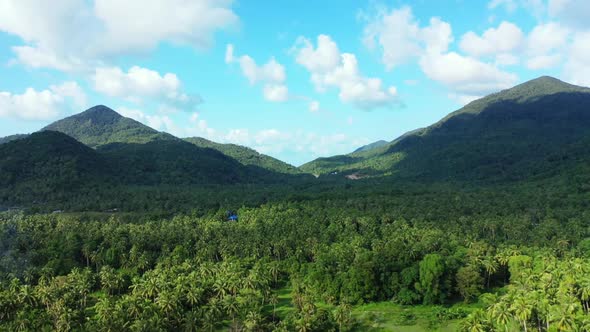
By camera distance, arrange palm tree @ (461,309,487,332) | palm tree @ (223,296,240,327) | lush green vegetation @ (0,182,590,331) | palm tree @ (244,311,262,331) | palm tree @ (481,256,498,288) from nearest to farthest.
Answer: palm tree @ (461,309,487,332), palm tree @ (244,311,262,331), lush green vegetation @ (0,182,590,331), palm tree @ (223,296,240,327), palm tree @ (481,256,498,288)

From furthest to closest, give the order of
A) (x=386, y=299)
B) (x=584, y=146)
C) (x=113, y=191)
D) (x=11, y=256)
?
(x=584, y=146) < (x=113, y=191) < (x=11, y=256) < (x=386, y=299)

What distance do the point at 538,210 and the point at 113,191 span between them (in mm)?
144571

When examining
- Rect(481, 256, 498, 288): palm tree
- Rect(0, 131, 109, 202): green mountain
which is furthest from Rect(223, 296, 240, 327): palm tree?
Rect(0, 131, 109, 202): green mountain

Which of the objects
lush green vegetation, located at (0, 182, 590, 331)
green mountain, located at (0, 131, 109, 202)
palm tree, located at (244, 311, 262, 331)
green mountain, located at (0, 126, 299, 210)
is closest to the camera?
palm tree, located at (244, 311, 262, 331)

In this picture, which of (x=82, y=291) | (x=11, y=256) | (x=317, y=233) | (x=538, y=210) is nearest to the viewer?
(x=82, y=291)

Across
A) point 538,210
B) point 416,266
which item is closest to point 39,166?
point 416,266

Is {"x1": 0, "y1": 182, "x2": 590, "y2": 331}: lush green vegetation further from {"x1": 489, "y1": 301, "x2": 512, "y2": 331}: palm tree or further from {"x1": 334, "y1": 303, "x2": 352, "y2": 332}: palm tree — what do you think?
{"x1": 489, "y1": 301, "x2": 512, "y2": 331}: palm tree

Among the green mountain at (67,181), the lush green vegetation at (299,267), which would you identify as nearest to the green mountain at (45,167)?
the green mountain at (67,181)

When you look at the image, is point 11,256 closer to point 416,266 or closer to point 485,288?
point 416,266

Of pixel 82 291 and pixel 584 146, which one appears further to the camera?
pixel 584 146

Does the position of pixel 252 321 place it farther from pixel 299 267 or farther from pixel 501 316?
pixel 501 316

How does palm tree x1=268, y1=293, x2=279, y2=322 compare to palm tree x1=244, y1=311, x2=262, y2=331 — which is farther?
palm tree x1=268, y1=293, x2=279, y2=322

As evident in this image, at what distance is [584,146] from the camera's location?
189 meters

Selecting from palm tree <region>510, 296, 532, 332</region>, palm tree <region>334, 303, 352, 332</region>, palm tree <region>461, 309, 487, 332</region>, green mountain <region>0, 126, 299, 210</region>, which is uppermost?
green mountain <region>0, 126, 299, 210</region>
